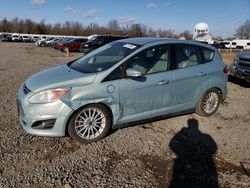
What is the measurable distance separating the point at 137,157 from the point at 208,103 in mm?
2517

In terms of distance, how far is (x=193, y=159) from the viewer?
3887mm

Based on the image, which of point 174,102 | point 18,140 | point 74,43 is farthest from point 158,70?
point 74,43

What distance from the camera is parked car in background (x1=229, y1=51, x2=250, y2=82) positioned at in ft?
28.9

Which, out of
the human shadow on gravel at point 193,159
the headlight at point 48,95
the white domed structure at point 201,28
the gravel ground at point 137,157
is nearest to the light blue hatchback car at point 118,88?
the headlight at point 48,95

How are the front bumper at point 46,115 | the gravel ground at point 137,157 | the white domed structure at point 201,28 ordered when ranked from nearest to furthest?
the gravel ground at point 137,157 → the front bumper at point 46,115 → the white domed structure at point 201,28

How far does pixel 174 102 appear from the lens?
4.96m

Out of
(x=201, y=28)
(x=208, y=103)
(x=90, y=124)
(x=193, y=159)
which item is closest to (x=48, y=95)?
(x=90, y=124)

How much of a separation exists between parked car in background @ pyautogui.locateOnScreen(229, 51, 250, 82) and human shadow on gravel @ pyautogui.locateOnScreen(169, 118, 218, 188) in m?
4.71

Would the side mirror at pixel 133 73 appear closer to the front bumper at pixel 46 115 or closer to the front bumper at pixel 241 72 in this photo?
the front bumper at pixel 46 115

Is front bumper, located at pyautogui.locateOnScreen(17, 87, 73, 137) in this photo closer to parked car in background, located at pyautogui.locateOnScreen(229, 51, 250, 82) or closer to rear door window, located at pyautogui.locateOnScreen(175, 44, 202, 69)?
rear door window, located at pyautogui.locateOnScreen(175, 44, 202, 69)

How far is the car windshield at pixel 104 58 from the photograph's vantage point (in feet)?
14.7

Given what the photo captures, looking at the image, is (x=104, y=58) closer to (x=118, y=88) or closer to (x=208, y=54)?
(x=118, y=88)

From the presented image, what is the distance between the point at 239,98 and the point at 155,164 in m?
4.94

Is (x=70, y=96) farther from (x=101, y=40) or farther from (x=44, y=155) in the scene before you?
(x=101, y=40)
